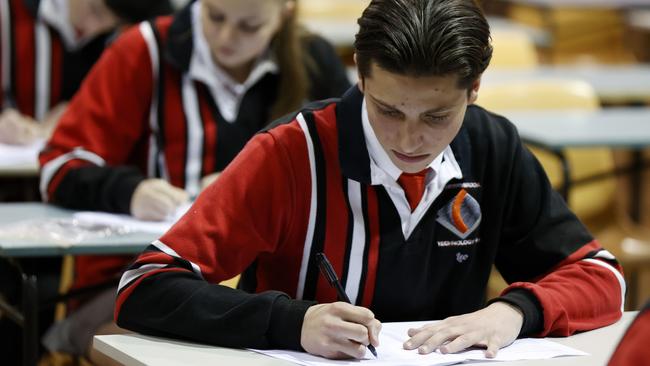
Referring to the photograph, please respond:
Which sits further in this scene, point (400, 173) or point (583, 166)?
point (583, 166)

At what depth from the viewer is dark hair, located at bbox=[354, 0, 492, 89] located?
172 cm

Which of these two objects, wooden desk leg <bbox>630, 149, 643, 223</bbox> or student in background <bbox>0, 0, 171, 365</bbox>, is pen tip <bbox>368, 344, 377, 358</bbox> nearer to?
student in background <bbox>0, 0, 171, 365</bbox>

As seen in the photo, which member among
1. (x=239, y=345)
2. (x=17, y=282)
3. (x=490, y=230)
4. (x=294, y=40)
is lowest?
(x=17, y=282)

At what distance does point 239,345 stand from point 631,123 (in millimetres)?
2423

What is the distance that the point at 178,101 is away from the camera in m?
2.92

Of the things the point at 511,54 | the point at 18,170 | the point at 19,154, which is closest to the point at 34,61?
the point at 19,154

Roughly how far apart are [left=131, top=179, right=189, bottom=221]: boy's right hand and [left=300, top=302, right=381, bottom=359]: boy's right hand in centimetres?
104

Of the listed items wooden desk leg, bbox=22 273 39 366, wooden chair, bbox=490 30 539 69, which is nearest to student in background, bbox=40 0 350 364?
wooden desk leg, bbox=22 273 39 366

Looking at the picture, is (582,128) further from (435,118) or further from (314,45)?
(435,118)

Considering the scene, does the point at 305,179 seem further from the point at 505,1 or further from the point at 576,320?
the point at 505,1

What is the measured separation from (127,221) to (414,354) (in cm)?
113

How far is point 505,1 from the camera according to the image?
28.5ft

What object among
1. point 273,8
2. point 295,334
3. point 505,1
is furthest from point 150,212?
point 505,1

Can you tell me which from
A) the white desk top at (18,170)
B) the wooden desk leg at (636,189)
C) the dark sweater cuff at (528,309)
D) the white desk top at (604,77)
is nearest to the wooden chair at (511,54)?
the white desk top at (604,77)
